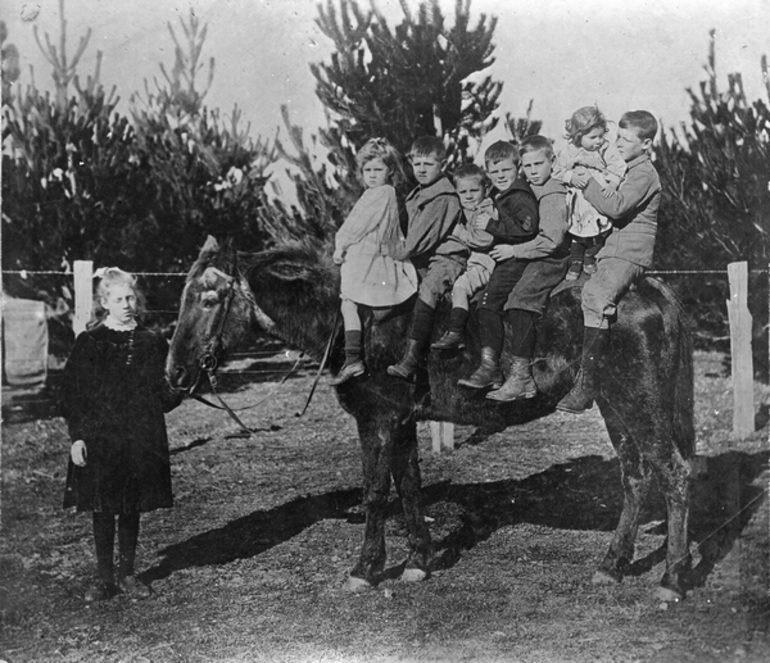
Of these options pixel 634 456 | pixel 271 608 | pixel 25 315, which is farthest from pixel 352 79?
pixel 271 608

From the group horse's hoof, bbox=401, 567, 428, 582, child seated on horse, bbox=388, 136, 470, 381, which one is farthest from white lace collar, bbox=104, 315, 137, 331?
horse's hoof, bbox=401, 567, 428, 582

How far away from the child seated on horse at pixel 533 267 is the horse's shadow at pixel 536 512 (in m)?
0.88

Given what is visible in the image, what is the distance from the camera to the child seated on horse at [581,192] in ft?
13.1

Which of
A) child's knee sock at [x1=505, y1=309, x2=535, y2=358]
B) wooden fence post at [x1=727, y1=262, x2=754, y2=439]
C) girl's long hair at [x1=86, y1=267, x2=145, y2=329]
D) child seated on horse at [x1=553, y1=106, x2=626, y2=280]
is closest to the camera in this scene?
child's knee sock at [x1=505, y1=309, x2=535, y2=358]

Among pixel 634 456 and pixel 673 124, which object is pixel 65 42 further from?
pixel 634 456

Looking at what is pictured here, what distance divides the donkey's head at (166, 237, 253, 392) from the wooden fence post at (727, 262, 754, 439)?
10.5ft

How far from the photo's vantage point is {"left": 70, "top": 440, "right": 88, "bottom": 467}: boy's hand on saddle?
4125 millimetres

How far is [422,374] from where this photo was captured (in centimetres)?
405

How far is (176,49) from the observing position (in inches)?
170

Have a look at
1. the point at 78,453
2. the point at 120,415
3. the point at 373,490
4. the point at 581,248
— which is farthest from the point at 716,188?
the point at 78,453

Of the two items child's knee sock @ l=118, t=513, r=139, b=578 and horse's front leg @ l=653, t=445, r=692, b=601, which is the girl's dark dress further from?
horse's front leg @ l=653, t=445, r=692, b=601

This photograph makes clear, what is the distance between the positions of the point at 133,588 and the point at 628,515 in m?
3.02

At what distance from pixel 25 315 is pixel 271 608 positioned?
241cm

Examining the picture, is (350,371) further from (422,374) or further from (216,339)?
(216,339)
